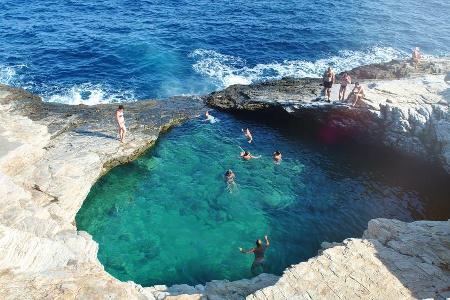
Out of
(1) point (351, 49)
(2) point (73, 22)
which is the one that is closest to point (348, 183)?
(1) point (351, 49)

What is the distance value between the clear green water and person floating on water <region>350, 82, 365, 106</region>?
165 inches

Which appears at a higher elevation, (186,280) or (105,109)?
(105,109)

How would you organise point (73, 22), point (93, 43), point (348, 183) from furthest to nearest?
point (73, 22), point (93, 43), point (348, 183)

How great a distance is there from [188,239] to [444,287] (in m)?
13.4

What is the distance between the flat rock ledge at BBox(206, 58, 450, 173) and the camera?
1128 inches

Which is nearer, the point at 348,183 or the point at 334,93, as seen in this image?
the point at 348,183

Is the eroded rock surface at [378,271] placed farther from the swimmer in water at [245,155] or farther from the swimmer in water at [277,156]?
the swimmer in water at [245,155]

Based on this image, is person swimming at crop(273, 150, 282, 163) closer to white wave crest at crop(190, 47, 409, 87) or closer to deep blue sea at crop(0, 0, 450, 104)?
deep blue sea at crop(0, 0, 450, 104)

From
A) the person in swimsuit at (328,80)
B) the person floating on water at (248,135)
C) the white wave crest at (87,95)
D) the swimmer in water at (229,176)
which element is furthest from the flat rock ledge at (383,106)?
the white wave crest at (87,95)

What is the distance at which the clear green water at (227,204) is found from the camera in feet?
77.0

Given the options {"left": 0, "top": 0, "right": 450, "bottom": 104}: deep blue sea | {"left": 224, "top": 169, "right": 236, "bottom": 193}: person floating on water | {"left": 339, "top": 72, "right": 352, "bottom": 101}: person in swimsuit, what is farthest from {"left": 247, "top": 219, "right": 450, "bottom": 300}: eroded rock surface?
{"left": 0, "top": 0, "right": 450, "bottom": 104}: deep blue sea

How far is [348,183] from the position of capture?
29.2 m

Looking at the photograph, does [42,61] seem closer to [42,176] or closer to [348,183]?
[42,176]

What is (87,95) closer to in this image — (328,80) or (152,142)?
(152,142)
